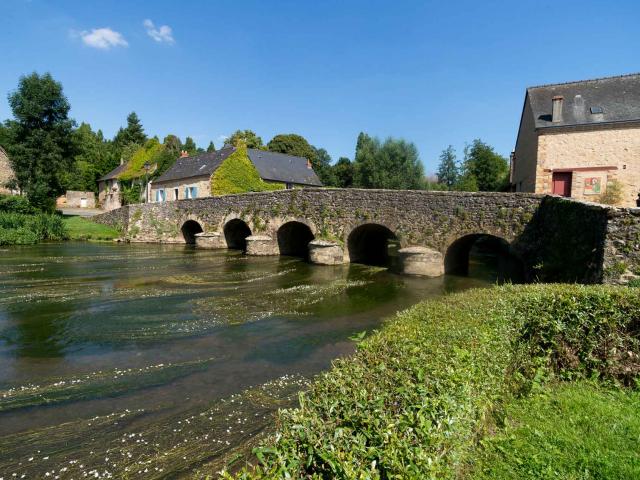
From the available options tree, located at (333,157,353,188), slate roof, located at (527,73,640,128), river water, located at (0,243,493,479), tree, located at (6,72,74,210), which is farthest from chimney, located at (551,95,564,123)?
tree, located at (6,72,74,210)

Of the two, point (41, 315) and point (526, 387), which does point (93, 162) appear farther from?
point (526, 387)

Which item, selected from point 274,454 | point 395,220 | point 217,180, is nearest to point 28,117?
point 217,180

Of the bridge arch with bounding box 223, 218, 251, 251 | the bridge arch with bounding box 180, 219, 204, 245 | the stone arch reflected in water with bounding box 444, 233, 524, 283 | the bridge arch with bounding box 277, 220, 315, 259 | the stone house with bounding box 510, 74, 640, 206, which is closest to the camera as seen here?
the stone arch reflected in water with bounding box 444, 233, 524, 283

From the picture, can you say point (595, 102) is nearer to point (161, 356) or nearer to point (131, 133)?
point (161, 356)

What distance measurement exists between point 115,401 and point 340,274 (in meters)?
10.7

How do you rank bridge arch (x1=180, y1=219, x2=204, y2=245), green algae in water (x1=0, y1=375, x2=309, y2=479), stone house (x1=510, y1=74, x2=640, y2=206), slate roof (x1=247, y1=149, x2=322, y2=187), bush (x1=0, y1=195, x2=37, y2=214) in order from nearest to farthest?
1. green algae in water (x1=0, y1=375, x2=309, y2=479)
2. stone house (x1=510, y1=74, x2=640, y2=206)
3. bridge arch (x1=180, y1=219, x2=204, y2=245)
4. bush (x1=0, y1=195, x2=37, y2=214)
5. slate roof (x1=247, y1=149, x2=322, y2=187)

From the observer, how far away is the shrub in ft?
58.2

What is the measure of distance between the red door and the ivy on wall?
2156 centimetres

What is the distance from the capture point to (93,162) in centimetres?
5847

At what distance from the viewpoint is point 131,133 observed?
70.4m

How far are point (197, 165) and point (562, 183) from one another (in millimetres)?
27180

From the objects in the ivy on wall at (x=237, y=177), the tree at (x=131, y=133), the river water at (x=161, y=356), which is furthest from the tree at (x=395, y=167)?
the tree at (x=131, y=133)

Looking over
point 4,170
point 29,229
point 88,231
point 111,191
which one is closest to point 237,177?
point 88,231

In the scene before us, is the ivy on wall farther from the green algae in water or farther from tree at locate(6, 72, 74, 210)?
the green algae in water
